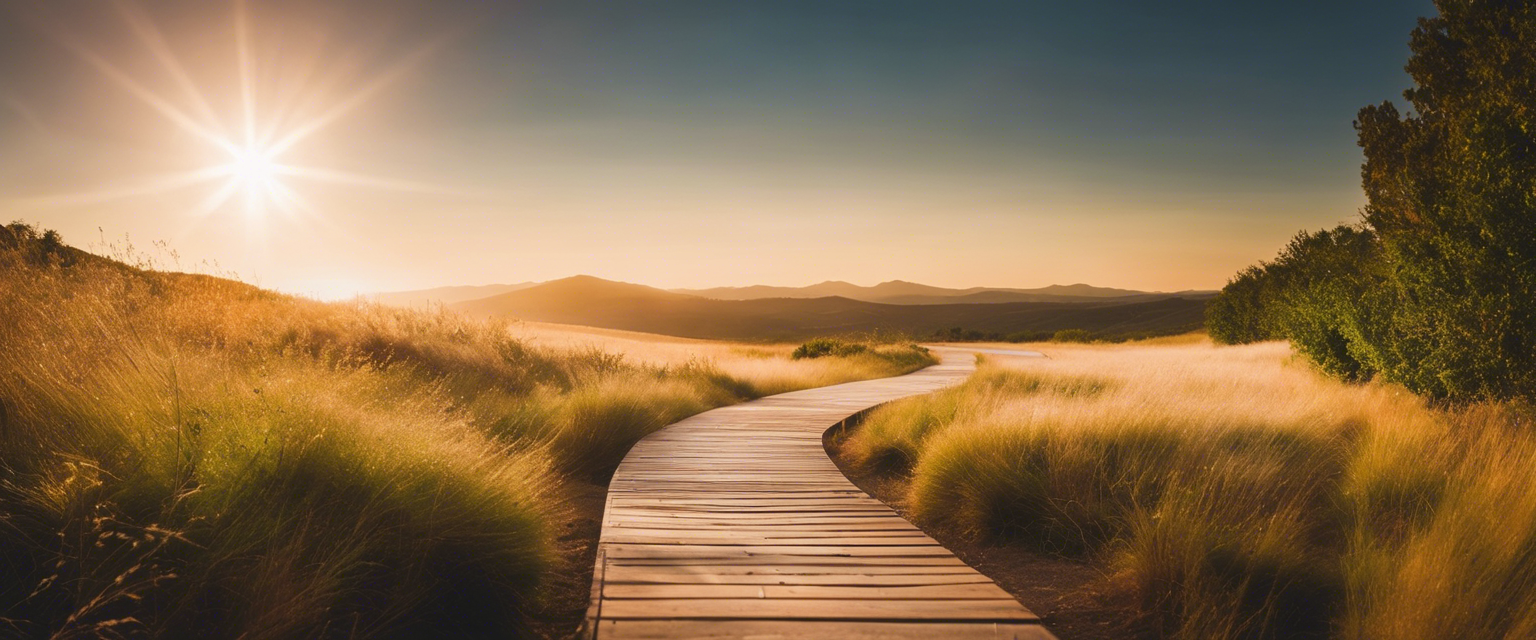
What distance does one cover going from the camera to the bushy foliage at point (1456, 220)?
26.9 ft

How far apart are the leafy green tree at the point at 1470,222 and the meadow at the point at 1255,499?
545 millimetres

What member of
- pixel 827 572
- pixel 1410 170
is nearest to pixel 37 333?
pixel 827 572

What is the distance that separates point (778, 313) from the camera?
123562 millimetres

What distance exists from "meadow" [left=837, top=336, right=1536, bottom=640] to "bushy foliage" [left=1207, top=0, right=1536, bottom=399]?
2.00 ft

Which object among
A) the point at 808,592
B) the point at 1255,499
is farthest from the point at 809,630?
the point at 1255,499

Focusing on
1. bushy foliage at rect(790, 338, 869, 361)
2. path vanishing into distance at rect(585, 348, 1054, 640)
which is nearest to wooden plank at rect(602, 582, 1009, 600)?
path vanishing into distance at rect(585, 348, 1054, 640)

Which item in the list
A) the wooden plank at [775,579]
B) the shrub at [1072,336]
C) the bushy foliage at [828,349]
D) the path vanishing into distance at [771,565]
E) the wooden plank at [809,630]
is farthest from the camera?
the shrub at [1072,336]

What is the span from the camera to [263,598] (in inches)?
116

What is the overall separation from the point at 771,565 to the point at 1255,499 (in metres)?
3.95

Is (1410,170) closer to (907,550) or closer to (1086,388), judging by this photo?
(1086,388)

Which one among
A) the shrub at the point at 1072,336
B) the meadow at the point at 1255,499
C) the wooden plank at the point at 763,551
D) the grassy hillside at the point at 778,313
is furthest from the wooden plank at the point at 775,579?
the grassy hillside at the point at 778,313

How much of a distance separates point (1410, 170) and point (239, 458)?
535 inches

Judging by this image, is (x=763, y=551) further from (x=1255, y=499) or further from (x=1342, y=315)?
(x=1342, y=315)

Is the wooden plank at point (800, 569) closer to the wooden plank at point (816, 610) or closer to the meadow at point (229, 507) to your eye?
the wooden plank at point (816, 610)
